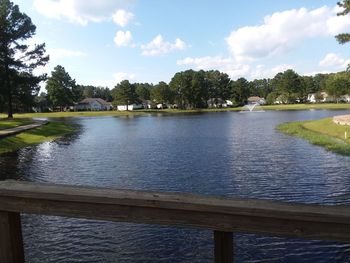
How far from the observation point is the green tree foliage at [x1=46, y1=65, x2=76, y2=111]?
140 metres

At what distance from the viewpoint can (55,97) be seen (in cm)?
14075

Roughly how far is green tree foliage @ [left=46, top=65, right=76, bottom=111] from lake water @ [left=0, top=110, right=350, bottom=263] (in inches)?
4201

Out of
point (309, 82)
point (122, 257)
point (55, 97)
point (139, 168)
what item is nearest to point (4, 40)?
point (139, 168)

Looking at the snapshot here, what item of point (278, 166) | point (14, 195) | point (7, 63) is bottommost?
→ point (278, 166)

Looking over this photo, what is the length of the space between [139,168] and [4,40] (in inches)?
1814

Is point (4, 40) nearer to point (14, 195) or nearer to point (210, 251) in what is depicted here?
point (210, 251)

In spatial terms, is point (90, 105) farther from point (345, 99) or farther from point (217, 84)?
point (345, 99)

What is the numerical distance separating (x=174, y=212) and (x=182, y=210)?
0.09m

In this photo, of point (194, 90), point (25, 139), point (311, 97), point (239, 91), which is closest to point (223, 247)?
point (25, 139)

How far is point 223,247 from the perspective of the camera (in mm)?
3758

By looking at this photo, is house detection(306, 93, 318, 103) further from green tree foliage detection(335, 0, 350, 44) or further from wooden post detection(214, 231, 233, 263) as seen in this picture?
wooden post detection(214, 231, 233, 263)

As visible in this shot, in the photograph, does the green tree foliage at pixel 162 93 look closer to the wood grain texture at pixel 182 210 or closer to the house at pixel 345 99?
the house at pixel 345 99

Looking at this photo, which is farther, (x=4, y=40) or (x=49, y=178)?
(x=4, y=40)

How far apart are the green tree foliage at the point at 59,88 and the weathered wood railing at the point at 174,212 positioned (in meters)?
142
